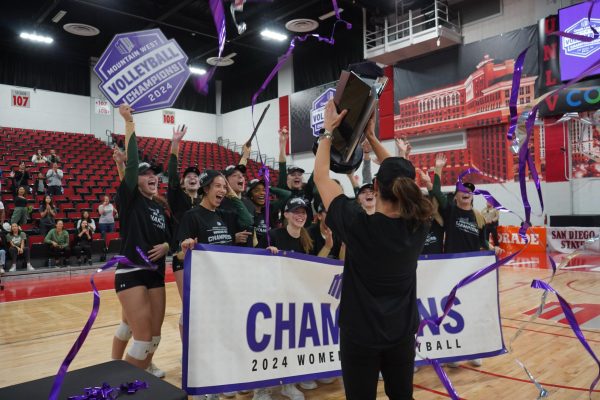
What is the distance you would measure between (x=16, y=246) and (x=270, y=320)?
7.62 meters

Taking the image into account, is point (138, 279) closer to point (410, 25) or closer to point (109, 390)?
point (109, 390)

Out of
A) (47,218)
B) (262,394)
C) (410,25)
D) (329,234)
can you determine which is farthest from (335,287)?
(410,25)

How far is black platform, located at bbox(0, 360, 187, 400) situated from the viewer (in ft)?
4.57

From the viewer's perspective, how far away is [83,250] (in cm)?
932

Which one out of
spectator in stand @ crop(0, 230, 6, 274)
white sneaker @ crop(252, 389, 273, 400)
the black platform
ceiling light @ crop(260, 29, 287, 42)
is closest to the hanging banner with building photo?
ceiling light @ crop(260, 29, 287, 42)

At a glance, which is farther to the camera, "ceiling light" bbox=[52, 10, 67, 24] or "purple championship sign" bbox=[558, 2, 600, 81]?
"ceiling light" bbox=[52, 10, 67, 24]

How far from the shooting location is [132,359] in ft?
8.76

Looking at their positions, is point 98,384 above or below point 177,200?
below

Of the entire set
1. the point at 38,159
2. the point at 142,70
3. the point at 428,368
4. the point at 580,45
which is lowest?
the point at 428,368

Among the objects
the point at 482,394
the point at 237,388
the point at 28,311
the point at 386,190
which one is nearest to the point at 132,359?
the point at 237,388

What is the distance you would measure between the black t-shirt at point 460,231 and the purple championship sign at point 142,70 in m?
2.57

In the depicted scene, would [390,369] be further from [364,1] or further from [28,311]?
[364,1]

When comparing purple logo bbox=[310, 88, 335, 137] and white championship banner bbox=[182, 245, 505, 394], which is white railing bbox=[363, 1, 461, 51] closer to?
purple logo bbox=[310, 88, 335, 137]

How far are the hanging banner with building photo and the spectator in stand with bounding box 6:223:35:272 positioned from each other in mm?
10878
